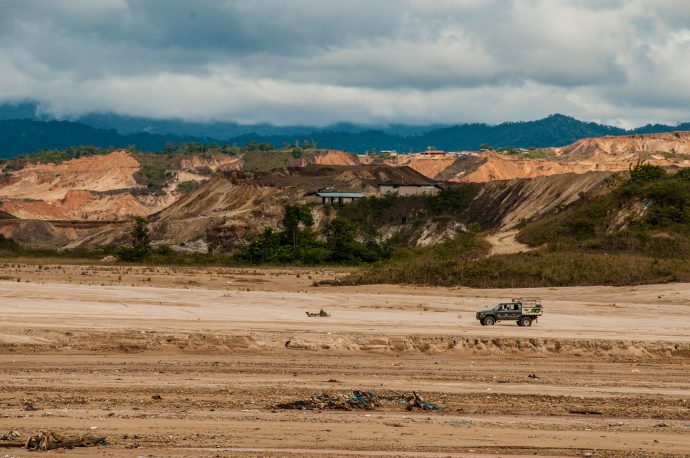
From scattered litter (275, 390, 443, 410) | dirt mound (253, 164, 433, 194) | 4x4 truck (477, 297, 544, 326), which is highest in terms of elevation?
dirt mound (253, 164, 433, 194)

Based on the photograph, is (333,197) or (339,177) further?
(339,177)

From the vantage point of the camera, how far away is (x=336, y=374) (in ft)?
90.7

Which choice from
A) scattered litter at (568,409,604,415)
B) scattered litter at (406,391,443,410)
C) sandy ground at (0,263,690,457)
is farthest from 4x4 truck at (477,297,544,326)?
scattered litter at (406,391,443,410)

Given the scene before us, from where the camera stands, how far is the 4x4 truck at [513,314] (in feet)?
130

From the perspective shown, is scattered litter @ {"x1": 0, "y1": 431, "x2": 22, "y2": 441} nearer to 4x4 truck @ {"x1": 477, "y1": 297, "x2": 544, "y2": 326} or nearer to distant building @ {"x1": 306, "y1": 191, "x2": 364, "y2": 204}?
4x4 truck @ {"x1": 477, "y1": 297, "x2": 544, "y2": 326}

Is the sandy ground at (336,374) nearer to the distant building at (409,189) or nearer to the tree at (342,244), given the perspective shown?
the tree at (342,244)

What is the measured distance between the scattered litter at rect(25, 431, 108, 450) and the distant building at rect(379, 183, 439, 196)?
111265mm

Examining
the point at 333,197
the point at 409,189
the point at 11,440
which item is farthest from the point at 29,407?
the point at 409,189

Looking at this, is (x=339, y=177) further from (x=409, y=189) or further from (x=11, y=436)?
(x=11, y=436)

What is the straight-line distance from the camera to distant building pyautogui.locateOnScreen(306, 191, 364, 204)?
→ 130500mm

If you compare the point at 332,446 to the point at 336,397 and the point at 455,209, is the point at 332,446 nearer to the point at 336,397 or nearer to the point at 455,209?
the point at 336,397

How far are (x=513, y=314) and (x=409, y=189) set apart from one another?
94020 mm

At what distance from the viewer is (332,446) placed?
742 inches

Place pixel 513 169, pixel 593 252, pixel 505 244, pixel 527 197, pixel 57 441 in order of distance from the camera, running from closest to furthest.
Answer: pixel 57 441
pixel 593 252
pixel 505 244
pixel 527 197
pixel 513 169
